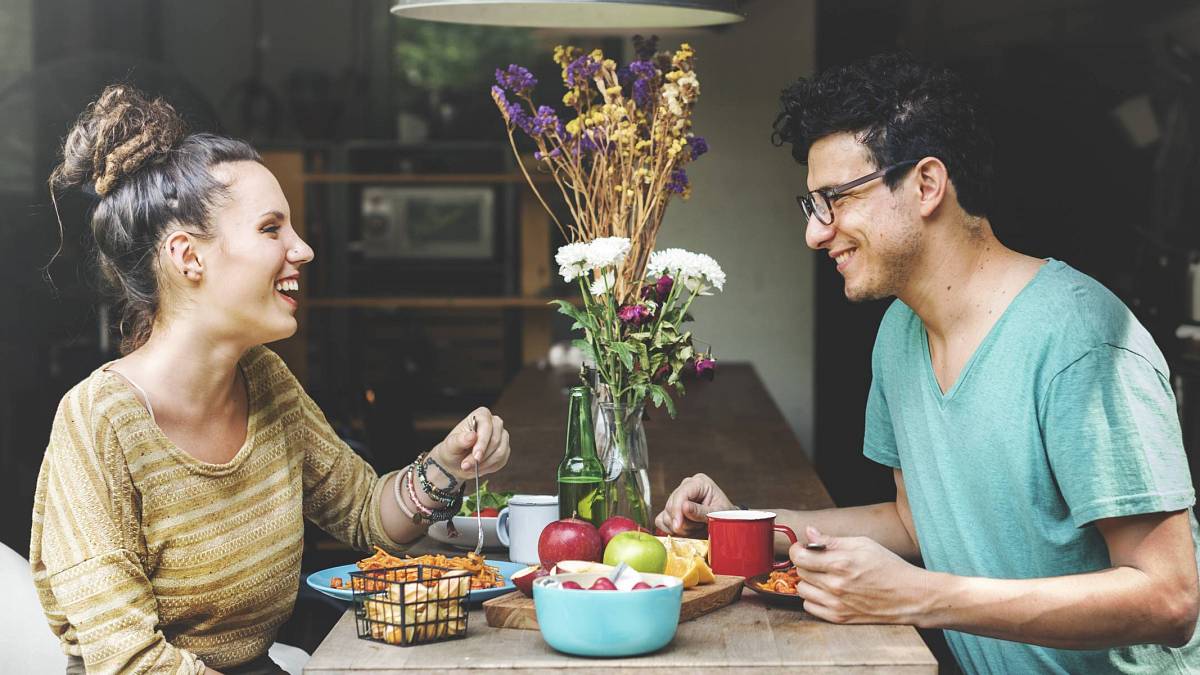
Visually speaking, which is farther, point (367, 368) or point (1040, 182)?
point (367, 368)

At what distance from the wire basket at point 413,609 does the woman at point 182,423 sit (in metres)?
0.29

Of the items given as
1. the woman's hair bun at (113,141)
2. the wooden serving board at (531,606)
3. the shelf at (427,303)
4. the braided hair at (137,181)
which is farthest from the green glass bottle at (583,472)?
the shelf at (427,303)

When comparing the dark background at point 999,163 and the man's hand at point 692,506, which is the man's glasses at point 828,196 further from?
the dark background at point 999,163

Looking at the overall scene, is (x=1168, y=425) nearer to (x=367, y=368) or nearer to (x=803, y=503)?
(x=803, y=503)

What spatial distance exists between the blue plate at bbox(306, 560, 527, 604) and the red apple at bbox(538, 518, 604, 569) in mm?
81

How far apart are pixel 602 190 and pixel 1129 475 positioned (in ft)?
2.96

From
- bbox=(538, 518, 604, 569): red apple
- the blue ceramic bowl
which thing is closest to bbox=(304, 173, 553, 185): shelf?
bbox=(538, 518, 604, 569): red apple

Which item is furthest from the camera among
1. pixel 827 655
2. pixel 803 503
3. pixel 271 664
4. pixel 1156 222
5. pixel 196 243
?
pixel 1156 222


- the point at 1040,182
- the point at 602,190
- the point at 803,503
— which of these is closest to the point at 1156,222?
the point at 1040,182

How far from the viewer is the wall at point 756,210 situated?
5598 millimetres

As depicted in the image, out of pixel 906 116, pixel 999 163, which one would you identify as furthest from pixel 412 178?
pixel 906 116

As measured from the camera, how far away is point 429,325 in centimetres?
683

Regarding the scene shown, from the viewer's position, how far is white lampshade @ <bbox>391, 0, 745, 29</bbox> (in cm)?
202

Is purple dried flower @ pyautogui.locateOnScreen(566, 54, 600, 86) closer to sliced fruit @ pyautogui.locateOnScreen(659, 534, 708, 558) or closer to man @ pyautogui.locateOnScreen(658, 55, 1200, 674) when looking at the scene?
man @ pyautogui.locateOnScreen(658, 55, 1200, 674)
